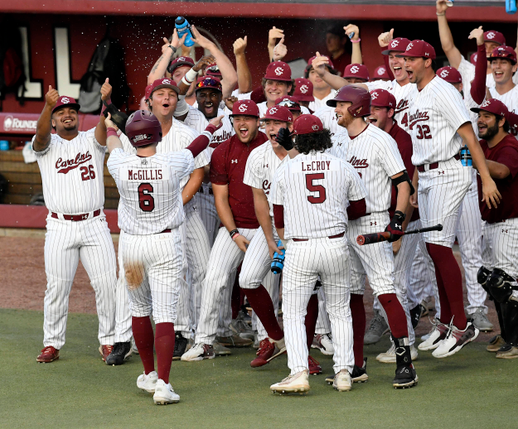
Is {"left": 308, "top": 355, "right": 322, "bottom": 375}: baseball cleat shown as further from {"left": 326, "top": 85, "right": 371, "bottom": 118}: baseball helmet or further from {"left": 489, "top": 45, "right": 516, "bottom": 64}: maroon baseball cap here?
{"left": 489, "top": 45, "right": 516, "bottom": 64}: maroon baseball cap

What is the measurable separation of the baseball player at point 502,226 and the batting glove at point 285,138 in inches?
55.8

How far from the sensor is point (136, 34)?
13531 millimetres

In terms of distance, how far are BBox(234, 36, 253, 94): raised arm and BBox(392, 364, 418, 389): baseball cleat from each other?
3.34m

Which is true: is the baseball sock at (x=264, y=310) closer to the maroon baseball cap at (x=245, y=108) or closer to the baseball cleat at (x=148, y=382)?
the baseball cleat at (x=148, y=382)

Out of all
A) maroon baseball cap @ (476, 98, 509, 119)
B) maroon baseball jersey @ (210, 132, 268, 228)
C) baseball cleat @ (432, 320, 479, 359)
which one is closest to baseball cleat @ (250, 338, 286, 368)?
maroon baseball jersey @ (210, 132, 268, 228)

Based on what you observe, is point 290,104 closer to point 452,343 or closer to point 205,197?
point 205,197

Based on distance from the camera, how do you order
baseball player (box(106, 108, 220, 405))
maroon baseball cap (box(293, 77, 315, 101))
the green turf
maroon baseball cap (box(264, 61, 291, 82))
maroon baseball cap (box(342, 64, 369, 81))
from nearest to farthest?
the green turf < baseball player (box(106, 108, 220, 405)) < maroon baseball cap (box(264, 61, 291, 82)) < maroon baseball cap (box(293, 77, 315, 101)) < maroon baseball cap (box(342, 64, 369, 81))

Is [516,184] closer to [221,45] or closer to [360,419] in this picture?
[360,419]

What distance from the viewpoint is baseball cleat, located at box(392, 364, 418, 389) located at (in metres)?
5.06

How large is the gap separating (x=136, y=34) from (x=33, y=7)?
1.73 m

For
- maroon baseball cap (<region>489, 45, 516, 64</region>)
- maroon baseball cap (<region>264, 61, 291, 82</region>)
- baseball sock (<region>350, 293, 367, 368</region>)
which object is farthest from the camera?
maroon baseball cap (<region>489, 45, 516, 64</region>)

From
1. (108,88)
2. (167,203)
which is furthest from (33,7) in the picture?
(167,203)

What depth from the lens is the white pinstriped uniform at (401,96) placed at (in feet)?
21.4

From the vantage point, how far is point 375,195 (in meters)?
5.30
